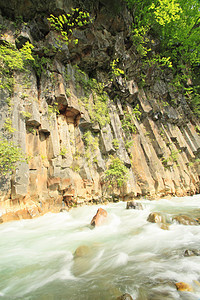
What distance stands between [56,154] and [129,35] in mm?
12601

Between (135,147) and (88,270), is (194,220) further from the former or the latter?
(135,147)

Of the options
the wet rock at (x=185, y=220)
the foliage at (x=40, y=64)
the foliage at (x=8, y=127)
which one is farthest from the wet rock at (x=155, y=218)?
the foliage at (x=40, y=64)

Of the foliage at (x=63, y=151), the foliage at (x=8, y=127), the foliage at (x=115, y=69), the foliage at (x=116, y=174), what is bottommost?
the foliage at (x=116, y=174)

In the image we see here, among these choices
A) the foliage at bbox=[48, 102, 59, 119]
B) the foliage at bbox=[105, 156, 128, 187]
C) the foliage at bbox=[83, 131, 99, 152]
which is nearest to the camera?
the foliage at bbox=[48, 102, 59, 119]

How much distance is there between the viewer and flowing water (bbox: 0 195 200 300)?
6.22 feet

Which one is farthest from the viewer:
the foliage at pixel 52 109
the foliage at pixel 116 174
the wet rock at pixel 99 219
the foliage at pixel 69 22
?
the foliage at pixel 69 22

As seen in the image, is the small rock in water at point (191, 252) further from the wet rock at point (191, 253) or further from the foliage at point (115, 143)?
the foliage at point (115, 143)

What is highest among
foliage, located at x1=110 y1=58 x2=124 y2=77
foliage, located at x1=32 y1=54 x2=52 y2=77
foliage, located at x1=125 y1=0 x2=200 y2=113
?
foliage, located at x1=125 y1=0 x2=200 y2=113

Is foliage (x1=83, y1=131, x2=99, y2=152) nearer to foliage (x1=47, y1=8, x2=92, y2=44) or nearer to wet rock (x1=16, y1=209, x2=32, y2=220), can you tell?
wet rock (x1=16, y1=209, x2=32, y2=220)

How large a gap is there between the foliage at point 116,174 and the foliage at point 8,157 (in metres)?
4.70

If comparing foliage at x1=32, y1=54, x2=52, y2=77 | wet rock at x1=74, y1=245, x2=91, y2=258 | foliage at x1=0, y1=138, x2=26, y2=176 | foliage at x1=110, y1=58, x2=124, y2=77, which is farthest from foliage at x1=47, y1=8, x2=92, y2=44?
wet rock at x1=74, y1=245, x2=91, y2=258

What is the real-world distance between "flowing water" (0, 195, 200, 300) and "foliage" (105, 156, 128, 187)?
380 centimetres

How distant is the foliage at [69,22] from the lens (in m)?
9.37

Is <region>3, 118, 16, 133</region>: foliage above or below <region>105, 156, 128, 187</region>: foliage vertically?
above
